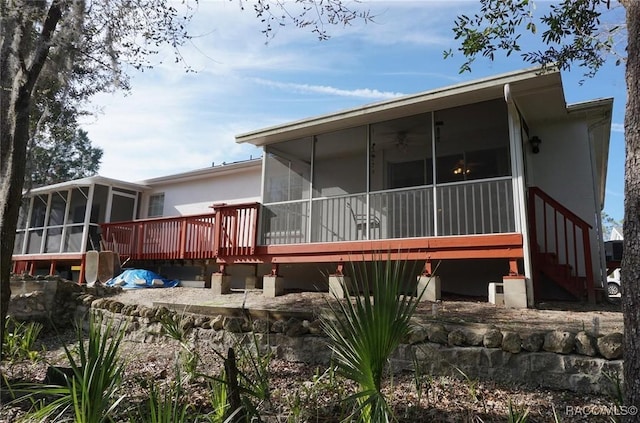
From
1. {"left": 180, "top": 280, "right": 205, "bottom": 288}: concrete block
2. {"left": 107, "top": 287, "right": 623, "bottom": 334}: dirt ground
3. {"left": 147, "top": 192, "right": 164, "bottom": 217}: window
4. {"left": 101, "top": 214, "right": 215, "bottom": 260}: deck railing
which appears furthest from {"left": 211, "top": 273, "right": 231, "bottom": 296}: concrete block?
{"left": 147, "top": 192, "right": 164, "bottom": 217}: window

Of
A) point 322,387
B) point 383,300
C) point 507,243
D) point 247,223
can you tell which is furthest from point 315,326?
point 247,223

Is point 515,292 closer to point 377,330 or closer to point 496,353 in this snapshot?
point 496,353

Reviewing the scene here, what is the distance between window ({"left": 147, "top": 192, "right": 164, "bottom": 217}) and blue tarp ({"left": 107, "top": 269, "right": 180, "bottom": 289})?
11.2ft

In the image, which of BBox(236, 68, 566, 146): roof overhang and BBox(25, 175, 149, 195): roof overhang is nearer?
BBox(236, 68, 566, 146): roof overhang

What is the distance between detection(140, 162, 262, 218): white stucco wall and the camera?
1184 centimetres

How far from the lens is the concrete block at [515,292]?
5879 millimetres

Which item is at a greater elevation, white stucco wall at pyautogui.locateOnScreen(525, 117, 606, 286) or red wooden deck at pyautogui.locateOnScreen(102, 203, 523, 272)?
white stucco wall at pyautogui.locateOnScreen(525, 117, 606, 286)

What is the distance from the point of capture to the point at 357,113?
785 cm

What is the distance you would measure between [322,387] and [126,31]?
20.1 ft

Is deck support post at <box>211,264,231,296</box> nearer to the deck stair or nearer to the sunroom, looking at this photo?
the deck stair

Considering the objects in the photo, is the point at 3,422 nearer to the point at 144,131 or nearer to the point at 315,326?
the point at 315,326

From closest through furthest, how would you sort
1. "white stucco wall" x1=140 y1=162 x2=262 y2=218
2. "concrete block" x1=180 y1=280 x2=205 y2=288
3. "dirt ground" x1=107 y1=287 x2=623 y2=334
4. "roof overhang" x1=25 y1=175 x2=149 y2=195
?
"dirt ground" x1=107 y1=287 x2=623 y2=334, "concrete block" x1=180 y1=280 x2=205 y2=288, "white stucco wall" x1=140 y1=162 x2=262 y2=218, "roof overhang" x1=25 y1=175 x2=149 y2=195

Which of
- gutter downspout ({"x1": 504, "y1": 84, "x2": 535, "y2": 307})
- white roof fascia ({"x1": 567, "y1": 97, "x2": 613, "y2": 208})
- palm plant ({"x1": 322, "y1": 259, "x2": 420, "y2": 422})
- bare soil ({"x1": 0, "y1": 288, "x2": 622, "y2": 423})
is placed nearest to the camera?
palm plant ({"x1": 322, "y1": 259, "x2": 420, "y2": 422})

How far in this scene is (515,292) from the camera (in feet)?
19.5
